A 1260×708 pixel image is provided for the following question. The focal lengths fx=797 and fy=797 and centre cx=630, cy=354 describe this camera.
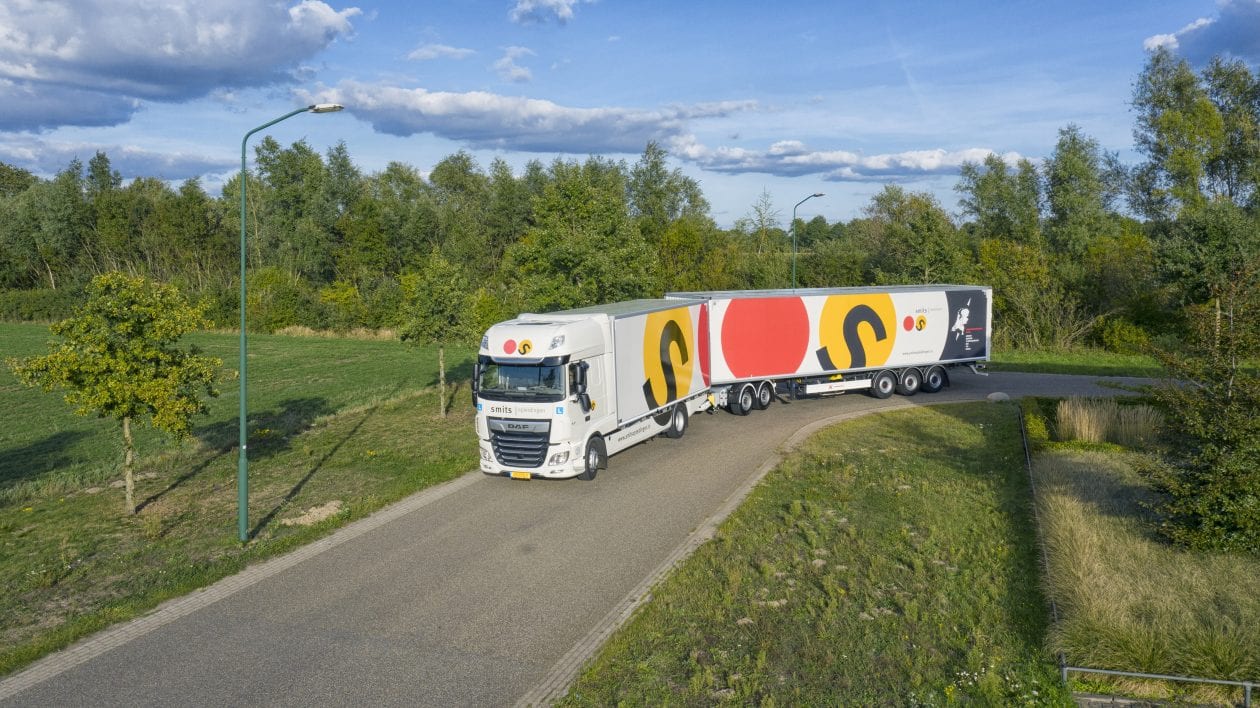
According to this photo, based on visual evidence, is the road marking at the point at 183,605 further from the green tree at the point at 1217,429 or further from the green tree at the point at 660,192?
the green tree at the point at 660,192

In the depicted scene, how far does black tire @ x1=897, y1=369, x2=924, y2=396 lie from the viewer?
24906 millimetres

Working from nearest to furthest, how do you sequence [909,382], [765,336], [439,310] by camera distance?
[765,336] < [439,310] < [909,382]

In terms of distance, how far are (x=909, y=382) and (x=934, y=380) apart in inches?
49.9

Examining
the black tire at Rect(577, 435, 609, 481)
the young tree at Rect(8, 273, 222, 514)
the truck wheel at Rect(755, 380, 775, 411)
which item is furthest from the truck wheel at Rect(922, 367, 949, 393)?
the young tree at Rect(8, 273, 222, 514)

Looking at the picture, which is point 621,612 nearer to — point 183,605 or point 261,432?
point 183,605

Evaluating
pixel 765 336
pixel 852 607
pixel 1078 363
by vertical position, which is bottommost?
pixel 852 607

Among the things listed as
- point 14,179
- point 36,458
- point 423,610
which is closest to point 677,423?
point 423,610

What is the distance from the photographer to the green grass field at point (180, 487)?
1055cm

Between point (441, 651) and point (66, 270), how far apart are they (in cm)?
7678

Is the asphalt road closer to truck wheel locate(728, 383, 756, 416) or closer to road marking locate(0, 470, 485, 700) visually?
road marking locate(0, 470, 485, 700)

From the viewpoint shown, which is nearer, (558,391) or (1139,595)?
(1139,595)

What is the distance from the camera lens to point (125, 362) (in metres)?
13.4

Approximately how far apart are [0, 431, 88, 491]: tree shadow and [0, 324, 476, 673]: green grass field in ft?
0.18

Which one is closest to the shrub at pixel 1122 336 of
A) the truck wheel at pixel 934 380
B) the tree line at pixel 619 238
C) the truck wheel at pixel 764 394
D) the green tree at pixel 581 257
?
the tree line at pixel 619 238
